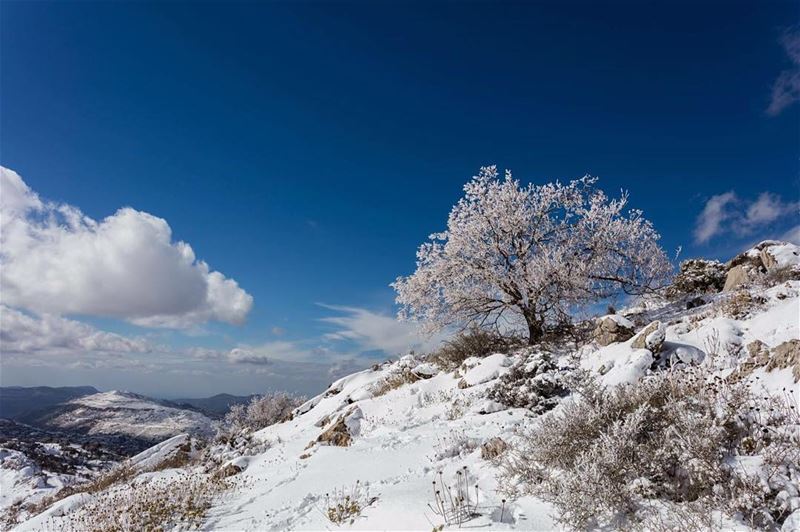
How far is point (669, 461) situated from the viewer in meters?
4.35

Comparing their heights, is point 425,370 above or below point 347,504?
above

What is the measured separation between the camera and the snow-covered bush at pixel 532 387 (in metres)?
9.18

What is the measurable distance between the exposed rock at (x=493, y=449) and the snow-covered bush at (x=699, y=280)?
16605mm

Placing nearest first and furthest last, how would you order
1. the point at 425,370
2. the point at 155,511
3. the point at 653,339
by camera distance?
the point at 155,511, the point at 653,339, the point at 425,370

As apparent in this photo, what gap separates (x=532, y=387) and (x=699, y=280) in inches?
593

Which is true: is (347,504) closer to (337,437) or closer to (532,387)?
(337,437)

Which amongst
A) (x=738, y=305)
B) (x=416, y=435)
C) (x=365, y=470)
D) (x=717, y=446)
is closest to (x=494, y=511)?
(x=717, y=446)

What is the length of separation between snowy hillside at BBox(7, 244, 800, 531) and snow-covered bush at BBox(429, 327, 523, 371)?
1710 mm

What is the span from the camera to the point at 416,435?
9.03 m

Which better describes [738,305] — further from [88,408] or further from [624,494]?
[88,408]

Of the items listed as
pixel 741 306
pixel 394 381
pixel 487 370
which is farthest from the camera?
pixel 394 381

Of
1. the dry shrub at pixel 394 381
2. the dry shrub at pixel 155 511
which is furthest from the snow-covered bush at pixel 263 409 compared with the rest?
the dry shrub at pixel 155 511

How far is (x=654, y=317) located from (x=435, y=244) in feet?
29.8

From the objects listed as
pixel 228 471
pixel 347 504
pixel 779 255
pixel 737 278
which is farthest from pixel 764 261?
pixel 228 471
